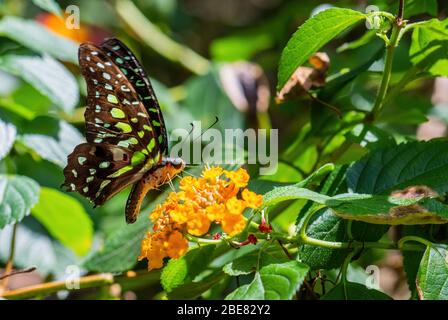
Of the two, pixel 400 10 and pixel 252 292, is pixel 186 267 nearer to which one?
pixel 252 292

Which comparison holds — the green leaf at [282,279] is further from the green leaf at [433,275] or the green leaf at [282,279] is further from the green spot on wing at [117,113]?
the green spot on wing at [117,113]

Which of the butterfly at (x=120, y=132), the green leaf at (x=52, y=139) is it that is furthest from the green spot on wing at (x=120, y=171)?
the green leaf at (x=52, y=139)

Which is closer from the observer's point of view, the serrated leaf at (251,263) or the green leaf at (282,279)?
the green leaf at (282,279)

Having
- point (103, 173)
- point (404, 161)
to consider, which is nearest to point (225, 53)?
point (103, 173)

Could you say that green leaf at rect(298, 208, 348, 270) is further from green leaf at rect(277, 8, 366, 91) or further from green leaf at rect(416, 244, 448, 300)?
green leaf at rect(277, 8, 366, 91)

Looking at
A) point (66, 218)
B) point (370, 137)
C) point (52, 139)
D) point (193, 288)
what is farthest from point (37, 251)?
point (370, 137)

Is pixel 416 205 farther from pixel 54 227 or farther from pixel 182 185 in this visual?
pixel 54 227

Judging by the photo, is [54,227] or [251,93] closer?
[54,227]
